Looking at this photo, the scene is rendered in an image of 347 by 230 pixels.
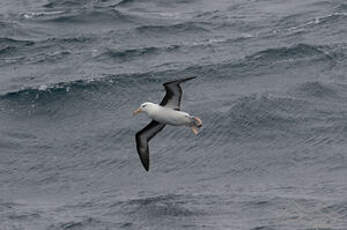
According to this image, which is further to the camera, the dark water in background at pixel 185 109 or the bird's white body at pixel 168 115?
the dark water in background at pixel 185 109

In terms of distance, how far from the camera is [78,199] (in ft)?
116

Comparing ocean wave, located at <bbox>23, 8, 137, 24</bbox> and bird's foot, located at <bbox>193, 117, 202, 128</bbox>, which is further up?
bird's foot, located at <bbox>193, 117, 202, 128</bbox>

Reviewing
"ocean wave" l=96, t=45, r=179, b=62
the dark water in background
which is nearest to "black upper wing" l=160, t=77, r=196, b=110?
→ the dark water in background

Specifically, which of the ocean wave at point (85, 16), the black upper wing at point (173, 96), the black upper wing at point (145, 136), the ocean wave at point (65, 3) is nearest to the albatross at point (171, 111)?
the black upper wing at point (173, 96)

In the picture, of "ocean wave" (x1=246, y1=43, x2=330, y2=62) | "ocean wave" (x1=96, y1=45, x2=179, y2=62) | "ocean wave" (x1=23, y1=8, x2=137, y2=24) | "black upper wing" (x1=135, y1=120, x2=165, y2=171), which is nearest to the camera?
"black upper wing" (x1=135, y1=120, x2=165, y2=171)

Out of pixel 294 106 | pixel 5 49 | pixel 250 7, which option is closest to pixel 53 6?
pixel 5 49

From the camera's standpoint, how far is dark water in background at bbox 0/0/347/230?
Answer: 110 feet

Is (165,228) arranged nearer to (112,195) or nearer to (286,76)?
(112,195)

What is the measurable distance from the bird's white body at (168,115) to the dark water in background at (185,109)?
397 centimetres

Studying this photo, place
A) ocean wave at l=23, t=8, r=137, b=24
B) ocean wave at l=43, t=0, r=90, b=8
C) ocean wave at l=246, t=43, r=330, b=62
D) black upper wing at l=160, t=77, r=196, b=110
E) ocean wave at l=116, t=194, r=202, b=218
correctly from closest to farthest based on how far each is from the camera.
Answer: black upper wing at l=160, t=77, r=196, b=110 < ocean wave at l=116, t=194, r=202, b=218 < ocean wave at l=246, t=43, r=330, b=62 < ocean wave at l=23, t=8, r=137, b=24 < ocean wave at l=43, t=0, r=90, b=8

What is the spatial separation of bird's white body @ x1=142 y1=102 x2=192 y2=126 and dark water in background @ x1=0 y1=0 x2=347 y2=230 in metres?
3.97

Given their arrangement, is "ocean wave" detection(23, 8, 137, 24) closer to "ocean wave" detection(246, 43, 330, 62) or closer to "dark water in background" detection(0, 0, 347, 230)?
"dark water in background" detection(0, 0, 347, 230)

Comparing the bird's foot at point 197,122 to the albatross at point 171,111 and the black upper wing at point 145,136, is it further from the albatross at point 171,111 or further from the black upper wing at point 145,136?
the black upper wing at point 145,136

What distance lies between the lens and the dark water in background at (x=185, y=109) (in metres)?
33.4
